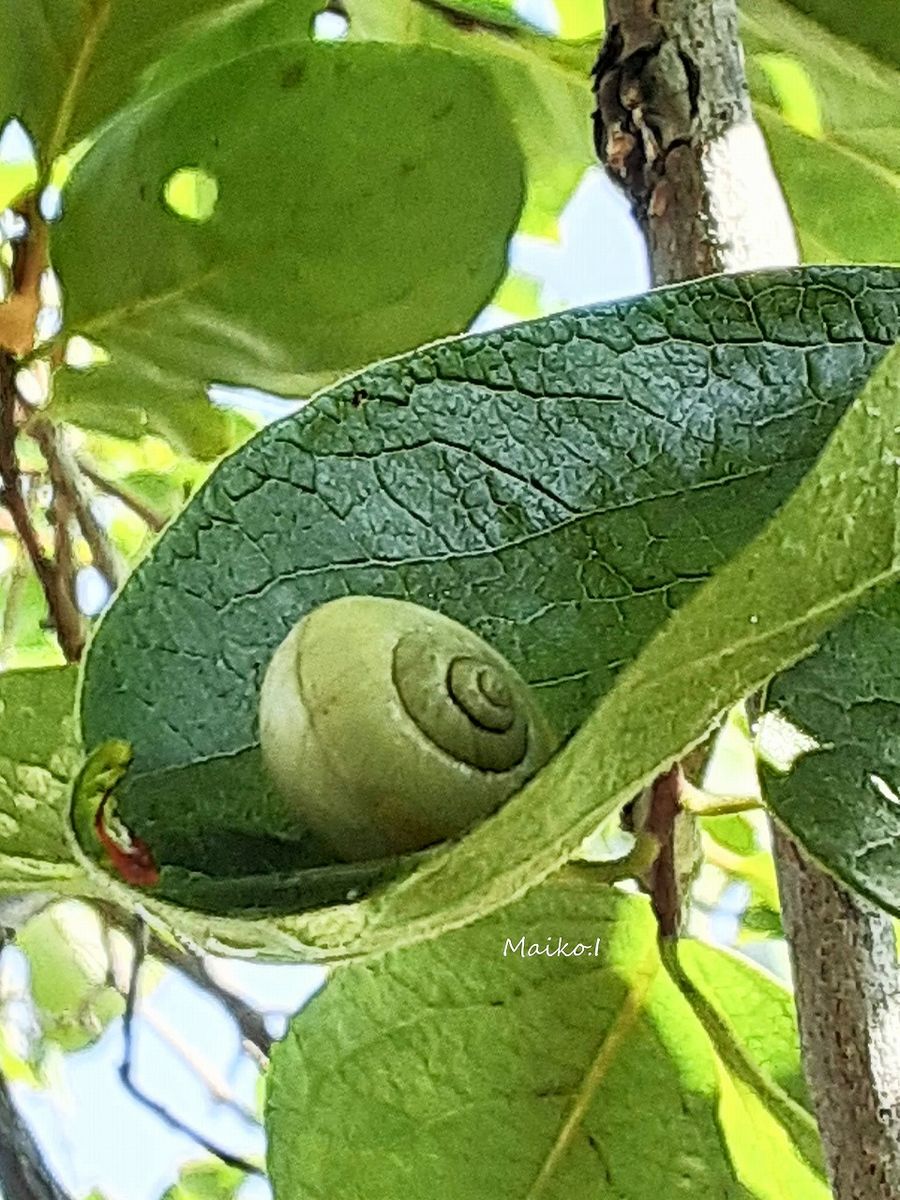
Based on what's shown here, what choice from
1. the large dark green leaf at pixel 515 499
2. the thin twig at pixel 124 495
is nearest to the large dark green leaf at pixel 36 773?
the large dark green leaf at pixel 515 499

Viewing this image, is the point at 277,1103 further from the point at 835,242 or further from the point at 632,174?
the point at 835,242

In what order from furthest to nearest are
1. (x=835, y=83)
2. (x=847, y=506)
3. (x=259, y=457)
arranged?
(x=835, y=83) → (x=259, y=457) → (x=847, y=506)

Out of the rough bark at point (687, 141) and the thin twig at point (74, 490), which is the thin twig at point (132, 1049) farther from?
the rough bark at point (687, 141)

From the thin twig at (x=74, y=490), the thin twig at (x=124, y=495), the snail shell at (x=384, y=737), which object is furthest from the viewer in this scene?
the thin twig at (x=124, y=495)

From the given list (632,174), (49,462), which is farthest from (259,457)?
(49,462)

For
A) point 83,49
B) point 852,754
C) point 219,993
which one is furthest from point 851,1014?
point 219,993
